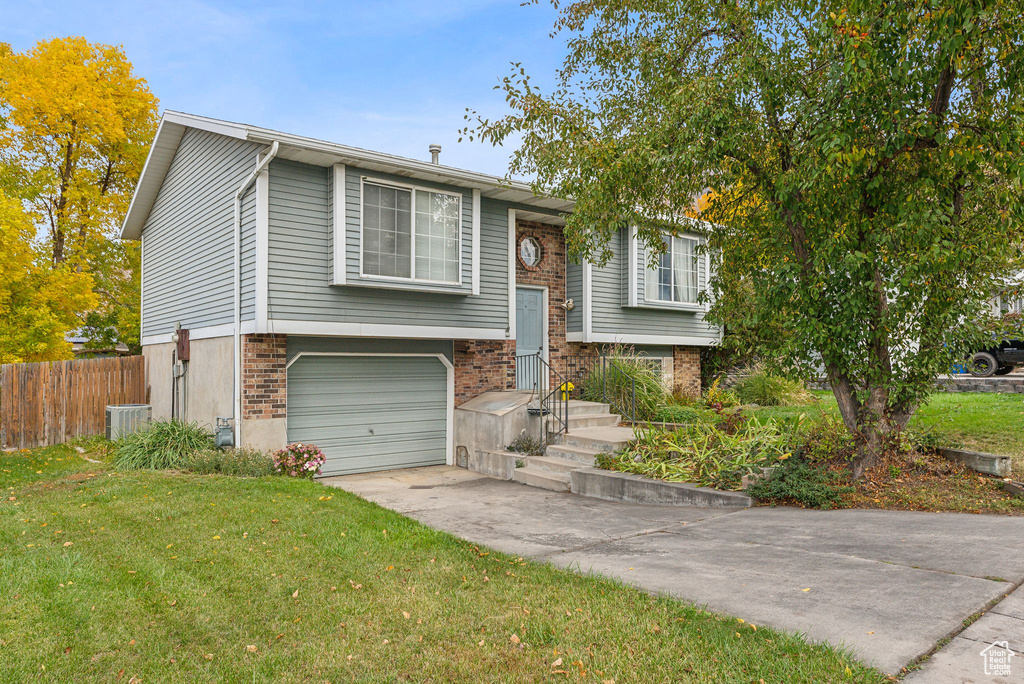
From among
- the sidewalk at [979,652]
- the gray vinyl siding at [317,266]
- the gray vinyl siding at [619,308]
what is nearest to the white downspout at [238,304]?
the gray vinyl siding at [317,266]

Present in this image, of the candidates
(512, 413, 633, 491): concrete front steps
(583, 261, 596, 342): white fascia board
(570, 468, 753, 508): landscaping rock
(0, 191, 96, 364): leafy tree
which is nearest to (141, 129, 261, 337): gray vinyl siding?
(0, 191, 96, 364): leafy tree

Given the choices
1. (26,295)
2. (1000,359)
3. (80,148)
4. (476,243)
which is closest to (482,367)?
(476,243)

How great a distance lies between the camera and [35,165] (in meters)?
20.0

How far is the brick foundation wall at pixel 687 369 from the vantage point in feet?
53.3

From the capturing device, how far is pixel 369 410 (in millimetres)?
11820

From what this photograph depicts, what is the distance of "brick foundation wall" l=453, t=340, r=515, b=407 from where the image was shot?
12.7 m

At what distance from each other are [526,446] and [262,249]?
17.2 feet

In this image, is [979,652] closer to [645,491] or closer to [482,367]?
[645,491]

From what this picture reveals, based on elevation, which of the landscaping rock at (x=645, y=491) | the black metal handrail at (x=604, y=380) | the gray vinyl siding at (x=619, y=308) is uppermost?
the gray vinyl siding at (x=619, y=308)

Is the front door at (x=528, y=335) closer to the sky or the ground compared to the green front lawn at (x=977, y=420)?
closer to the sky

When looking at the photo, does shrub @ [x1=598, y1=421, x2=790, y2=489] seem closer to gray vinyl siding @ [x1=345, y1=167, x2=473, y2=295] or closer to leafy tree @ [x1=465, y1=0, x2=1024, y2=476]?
leafy tree @ [x1=465, y1=0, x2=1024, y2=476]

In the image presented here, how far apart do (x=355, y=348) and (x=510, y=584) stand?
729cm

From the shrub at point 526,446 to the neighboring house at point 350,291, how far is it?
5.96 feet

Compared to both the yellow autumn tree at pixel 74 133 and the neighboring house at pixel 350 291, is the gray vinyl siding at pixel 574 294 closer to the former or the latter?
the neighboring house at pixel 350 291
